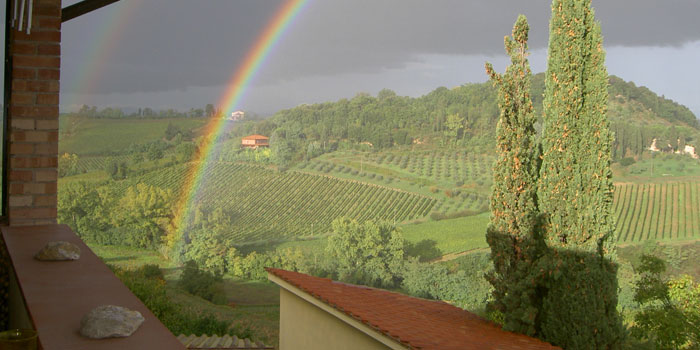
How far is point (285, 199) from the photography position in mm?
33344

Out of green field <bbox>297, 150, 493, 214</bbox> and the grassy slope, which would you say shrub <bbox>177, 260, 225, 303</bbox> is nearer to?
the grassy slope

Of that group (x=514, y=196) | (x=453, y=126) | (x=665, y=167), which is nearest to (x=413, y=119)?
(x=453, y=126)

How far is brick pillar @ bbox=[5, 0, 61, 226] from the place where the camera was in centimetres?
215

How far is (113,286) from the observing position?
114 centimetres

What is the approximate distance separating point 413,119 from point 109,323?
38517 millimetres

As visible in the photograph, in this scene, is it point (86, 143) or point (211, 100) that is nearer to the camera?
point (86, 143)

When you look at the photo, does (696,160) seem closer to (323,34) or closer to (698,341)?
(698,341)

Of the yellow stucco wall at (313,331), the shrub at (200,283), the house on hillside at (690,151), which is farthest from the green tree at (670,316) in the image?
the house on hillside at (690,151)

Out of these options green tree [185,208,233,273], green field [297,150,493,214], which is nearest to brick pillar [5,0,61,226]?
green tree [185,208,233,273]

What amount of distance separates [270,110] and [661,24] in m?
28.3

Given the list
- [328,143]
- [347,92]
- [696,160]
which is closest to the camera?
[696,160]

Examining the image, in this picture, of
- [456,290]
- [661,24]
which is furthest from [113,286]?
[661,24]

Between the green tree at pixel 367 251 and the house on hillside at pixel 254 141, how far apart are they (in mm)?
9563

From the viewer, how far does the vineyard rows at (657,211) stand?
26.1 meters
